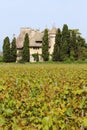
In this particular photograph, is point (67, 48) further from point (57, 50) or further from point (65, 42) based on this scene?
point (57, 50)

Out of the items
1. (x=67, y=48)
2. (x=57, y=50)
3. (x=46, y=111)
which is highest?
(x=67, y=48)

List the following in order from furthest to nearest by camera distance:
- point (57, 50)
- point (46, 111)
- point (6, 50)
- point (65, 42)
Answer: point (6, 50) < point (57, 50) < point (65, 42) < point (46, 111)

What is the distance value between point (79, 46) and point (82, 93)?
8022 cm

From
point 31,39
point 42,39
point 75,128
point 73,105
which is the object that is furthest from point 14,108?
point 31,39

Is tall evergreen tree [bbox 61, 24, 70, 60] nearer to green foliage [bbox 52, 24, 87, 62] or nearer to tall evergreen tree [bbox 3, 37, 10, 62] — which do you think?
green foliage [bbox 52, 24, 87, 62]

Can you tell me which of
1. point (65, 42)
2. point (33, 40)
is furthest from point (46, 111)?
point (33, 40)

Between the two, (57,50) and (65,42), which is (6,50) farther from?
(65,42)

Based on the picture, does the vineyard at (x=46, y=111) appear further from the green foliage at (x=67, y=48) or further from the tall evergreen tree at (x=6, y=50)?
the tall evergreen tree at (x=6, y=50)

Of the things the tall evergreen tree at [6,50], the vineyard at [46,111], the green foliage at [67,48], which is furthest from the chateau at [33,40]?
the vineyard at [46,111]

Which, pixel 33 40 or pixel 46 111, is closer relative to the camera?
pixel 46 111

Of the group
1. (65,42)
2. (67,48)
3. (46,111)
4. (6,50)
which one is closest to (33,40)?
(6,50)

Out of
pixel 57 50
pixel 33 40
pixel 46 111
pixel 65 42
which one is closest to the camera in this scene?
pixel 46 111

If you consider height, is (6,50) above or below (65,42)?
Answer: below

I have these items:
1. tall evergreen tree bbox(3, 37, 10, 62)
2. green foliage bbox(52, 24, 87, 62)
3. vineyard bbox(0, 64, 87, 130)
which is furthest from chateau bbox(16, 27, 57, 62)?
vineyard bbox(0, 64, 87, 130)
